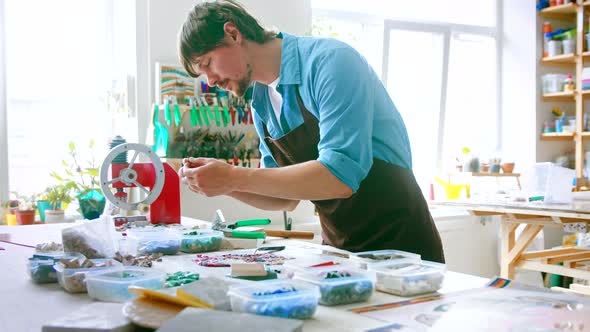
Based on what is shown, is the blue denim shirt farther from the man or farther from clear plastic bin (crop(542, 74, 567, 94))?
clear plastic bin (crop(542, 74, 567, 94))

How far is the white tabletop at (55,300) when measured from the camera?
933mm

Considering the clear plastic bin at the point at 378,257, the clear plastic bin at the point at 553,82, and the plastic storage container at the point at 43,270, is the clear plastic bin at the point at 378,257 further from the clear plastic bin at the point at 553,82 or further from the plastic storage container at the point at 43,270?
the clear plastic bin at the point at 553,82

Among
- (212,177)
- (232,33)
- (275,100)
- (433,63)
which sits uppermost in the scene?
(433,63)

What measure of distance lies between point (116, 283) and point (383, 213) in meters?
0.92

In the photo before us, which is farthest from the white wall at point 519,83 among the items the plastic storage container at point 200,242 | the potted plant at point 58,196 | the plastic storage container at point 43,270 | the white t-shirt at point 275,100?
the plastic storage container at point 43,270

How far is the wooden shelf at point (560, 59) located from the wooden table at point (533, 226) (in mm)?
1861

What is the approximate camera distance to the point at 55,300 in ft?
3.64

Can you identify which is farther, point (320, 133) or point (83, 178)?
point (83, 178)

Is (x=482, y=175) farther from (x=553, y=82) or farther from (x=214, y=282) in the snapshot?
(x=214, y=282)

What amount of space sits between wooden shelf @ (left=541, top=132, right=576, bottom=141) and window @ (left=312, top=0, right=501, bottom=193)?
0.42 metres

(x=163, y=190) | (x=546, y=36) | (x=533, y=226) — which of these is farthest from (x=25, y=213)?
(x=546, y=36)

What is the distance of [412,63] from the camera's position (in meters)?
5.09

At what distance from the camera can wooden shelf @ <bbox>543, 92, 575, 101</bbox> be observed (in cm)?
511

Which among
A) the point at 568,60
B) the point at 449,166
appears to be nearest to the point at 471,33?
the point at 568,60
